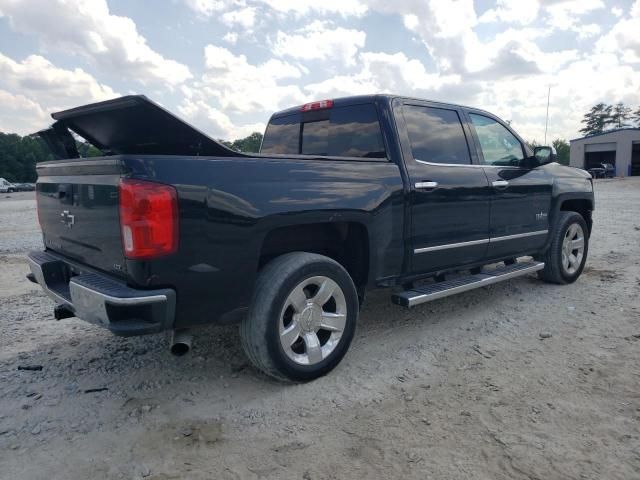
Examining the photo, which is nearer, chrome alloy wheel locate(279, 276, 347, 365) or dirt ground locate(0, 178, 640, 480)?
dirt ground locate(0, 178, 640, 480)

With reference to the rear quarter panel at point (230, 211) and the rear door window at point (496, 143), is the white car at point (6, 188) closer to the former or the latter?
the rear door window at point (496, 143)

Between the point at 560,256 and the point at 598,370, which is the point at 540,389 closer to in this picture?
the point at 598,370

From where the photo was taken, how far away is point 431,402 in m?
3.02

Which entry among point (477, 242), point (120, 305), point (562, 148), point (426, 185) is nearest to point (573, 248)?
point (477, 242)

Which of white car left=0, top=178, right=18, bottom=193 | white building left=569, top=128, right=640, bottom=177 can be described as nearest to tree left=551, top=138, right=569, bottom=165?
white building left=569, top=128, right=640, bottom=177

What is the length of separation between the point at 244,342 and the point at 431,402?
1235 mm

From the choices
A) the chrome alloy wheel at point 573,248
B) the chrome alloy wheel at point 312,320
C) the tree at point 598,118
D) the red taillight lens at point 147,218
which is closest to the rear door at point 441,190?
the chrome alloy wheel at point 312,320

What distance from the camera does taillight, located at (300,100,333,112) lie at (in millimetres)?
4309

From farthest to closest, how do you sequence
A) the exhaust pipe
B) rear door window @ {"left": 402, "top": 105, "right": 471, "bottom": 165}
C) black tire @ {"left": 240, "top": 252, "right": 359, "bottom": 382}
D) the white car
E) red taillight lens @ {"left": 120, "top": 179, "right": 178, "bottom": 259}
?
the white car, rear door window @ {"left": 402, "top": 105, "right": 471, "bottom": 165}, black tire @ {"left": 240, "top": 252, "right": 359, "bottom": 382}, the exhaust pipe, red taillight lens @ {"left": 120, "top": 179, "right": 178, "bottom": 259}

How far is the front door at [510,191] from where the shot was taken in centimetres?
470

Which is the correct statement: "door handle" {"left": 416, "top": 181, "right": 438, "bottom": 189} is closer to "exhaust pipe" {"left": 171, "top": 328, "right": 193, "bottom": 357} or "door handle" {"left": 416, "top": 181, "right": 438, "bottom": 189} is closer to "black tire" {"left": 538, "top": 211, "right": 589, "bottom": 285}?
"exhaust pipe" {"left": 171, "top": 328, "right": 193, "bottom": 357}

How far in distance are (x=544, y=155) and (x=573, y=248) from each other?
1.43 m

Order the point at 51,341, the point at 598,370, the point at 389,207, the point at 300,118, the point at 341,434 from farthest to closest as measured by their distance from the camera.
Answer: the point at 300,118 → the point at 51,341 → the point at 389,207 → the point at 598,370 → the point at 341,434

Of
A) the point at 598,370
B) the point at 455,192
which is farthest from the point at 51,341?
the point at 598,370
